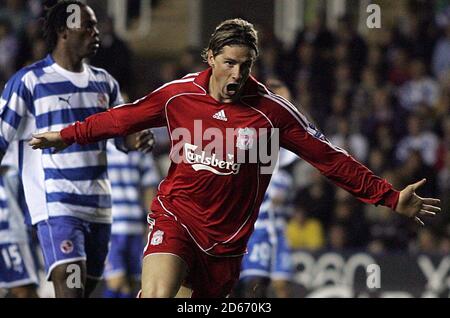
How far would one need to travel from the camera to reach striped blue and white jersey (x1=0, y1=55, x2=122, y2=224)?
833cm

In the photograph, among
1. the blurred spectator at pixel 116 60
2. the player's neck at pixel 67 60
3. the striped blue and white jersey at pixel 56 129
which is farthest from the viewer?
the blurred spectator at pixel 116 60

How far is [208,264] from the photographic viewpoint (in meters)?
7.48

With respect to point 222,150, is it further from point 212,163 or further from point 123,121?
point 123,121

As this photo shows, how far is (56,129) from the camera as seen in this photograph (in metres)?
8.36

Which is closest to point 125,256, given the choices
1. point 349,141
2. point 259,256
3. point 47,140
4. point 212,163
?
point 259,256

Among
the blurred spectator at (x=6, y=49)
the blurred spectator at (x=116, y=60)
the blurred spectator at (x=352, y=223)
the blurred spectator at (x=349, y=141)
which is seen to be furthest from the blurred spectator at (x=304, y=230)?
the blurred spectator at (x=6, y=49)

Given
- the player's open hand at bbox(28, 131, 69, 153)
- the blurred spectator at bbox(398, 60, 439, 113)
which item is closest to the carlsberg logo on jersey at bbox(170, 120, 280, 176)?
the player's open hand at bbox(28, 131, 69, 153)

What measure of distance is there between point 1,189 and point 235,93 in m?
3.89

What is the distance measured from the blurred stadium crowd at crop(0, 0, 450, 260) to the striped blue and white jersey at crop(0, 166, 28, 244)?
371cm

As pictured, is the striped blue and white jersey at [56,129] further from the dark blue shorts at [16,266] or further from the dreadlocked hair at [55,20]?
the dark blue shorts at [16,266]

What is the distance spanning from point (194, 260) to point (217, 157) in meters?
0.64

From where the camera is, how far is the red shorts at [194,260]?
725cm

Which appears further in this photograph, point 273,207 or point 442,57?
point 442,57
